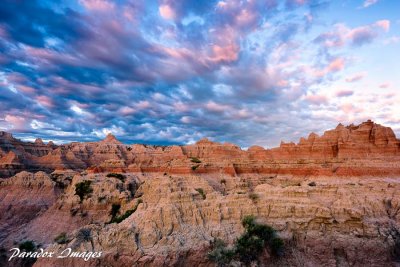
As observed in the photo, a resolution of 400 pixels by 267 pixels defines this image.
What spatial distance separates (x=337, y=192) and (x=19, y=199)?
3700 centimetres

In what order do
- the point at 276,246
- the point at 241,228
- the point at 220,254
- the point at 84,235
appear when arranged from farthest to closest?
the point at 241,228 < the point at 276,246 < the point at 84,235 < the point at 220,254

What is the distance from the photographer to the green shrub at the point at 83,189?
124 feet

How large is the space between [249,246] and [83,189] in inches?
922

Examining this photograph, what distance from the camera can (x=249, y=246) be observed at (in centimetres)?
2288

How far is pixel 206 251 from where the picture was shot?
869 inches

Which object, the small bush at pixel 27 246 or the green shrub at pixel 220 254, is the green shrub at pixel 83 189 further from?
the green shrub at pixel 220 254

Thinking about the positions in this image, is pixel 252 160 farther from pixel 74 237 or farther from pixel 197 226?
pixel 74 237

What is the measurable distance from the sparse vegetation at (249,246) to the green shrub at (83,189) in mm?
20982

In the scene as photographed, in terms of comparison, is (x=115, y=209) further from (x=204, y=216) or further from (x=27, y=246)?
(x=204, y=216)

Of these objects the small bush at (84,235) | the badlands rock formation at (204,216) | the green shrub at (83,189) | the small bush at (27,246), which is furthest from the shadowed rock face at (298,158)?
the small bush at (84,235)

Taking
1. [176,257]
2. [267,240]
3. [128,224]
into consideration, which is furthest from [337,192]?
[128,224]

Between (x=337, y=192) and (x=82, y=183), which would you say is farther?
(x=82, y=183)

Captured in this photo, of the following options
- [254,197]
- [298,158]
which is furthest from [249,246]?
[298,158]

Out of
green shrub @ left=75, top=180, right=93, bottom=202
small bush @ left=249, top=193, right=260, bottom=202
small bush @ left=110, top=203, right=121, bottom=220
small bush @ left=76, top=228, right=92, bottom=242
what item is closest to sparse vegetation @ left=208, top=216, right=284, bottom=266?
small bush @ left=249, top=193, right=260, bottom=202
